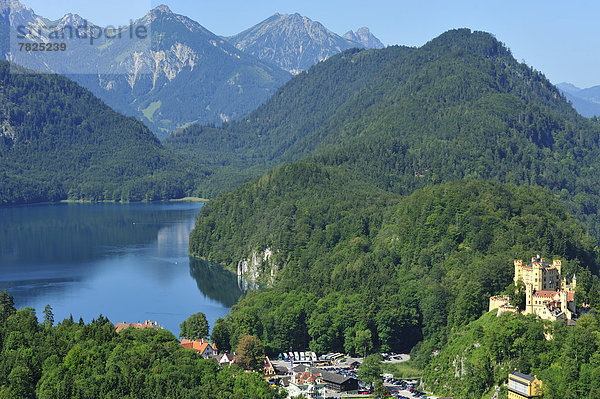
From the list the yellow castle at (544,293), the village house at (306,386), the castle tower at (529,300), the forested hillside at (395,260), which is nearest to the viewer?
the village house at (306,386)

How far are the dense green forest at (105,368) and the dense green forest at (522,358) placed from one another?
18.1m

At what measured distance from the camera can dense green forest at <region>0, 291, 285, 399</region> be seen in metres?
81.5

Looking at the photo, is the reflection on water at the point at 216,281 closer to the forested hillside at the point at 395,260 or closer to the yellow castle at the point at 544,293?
the forested hillside at the point at 395,260

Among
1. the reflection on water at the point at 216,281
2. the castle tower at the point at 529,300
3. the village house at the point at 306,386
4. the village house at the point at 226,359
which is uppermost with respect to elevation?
the castle tower at the point at 529,300

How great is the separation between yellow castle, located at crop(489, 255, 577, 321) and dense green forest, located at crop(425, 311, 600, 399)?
192 cm

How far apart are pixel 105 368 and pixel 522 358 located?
117 ft

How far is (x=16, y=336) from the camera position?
297ft

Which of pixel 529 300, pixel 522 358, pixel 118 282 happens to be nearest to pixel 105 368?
pixel 522 358

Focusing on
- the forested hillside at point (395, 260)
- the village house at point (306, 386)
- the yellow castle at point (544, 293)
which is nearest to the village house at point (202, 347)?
the forested hillside at point (395, 260)

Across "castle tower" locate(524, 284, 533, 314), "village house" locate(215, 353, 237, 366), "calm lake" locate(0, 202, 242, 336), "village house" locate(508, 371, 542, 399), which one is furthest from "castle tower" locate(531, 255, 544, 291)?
"calm lake" locate(0, 202, 242, 336)

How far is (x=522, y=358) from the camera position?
8619cm

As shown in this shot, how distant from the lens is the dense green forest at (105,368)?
8150 cm

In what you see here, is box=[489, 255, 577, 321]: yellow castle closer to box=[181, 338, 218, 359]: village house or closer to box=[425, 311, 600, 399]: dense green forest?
box=[425, 311, 600, 399]: dense green forest

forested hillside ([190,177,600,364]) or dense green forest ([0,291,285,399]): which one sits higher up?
forested hillside ([190,177,600,364])
